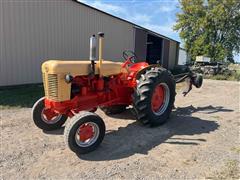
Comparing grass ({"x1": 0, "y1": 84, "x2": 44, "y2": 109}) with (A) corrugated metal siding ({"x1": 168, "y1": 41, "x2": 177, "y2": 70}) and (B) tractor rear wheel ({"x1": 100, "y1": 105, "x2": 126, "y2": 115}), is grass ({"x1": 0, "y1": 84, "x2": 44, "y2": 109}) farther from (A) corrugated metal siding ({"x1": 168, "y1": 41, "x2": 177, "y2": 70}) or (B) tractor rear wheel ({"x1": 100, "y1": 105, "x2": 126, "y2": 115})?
(A) corrugated metal siding ({"x1": 168, "y1": 41, "x2": 177, "y2": 70})

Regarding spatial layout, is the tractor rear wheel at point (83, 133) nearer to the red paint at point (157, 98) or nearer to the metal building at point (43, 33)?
the red paint at point (157, 98)

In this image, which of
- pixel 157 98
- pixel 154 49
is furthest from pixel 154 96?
pixel 154 49

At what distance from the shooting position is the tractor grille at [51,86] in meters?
3.88

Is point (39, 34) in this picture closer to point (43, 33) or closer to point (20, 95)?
point (43, 33)

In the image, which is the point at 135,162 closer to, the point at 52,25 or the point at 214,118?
the point at 214,118

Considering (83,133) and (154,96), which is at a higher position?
(154,96)

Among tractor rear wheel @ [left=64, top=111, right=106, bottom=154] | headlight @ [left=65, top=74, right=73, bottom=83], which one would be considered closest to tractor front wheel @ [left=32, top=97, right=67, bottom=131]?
headlight @ [left=65, top=74, right=73, bottom=83]

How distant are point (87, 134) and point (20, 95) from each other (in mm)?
4697

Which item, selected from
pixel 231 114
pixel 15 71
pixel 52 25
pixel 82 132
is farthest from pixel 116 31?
pixel 82 132

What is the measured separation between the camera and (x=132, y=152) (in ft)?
12.5

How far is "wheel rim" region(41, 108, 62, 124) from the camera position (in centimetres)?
456

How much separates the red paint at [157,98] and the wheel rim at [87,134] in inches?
62.1

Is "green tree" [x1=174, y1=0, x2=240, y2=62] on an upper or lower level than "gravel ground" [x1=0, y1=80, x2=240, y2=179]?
upper

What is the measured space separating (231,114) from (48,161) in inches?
174
